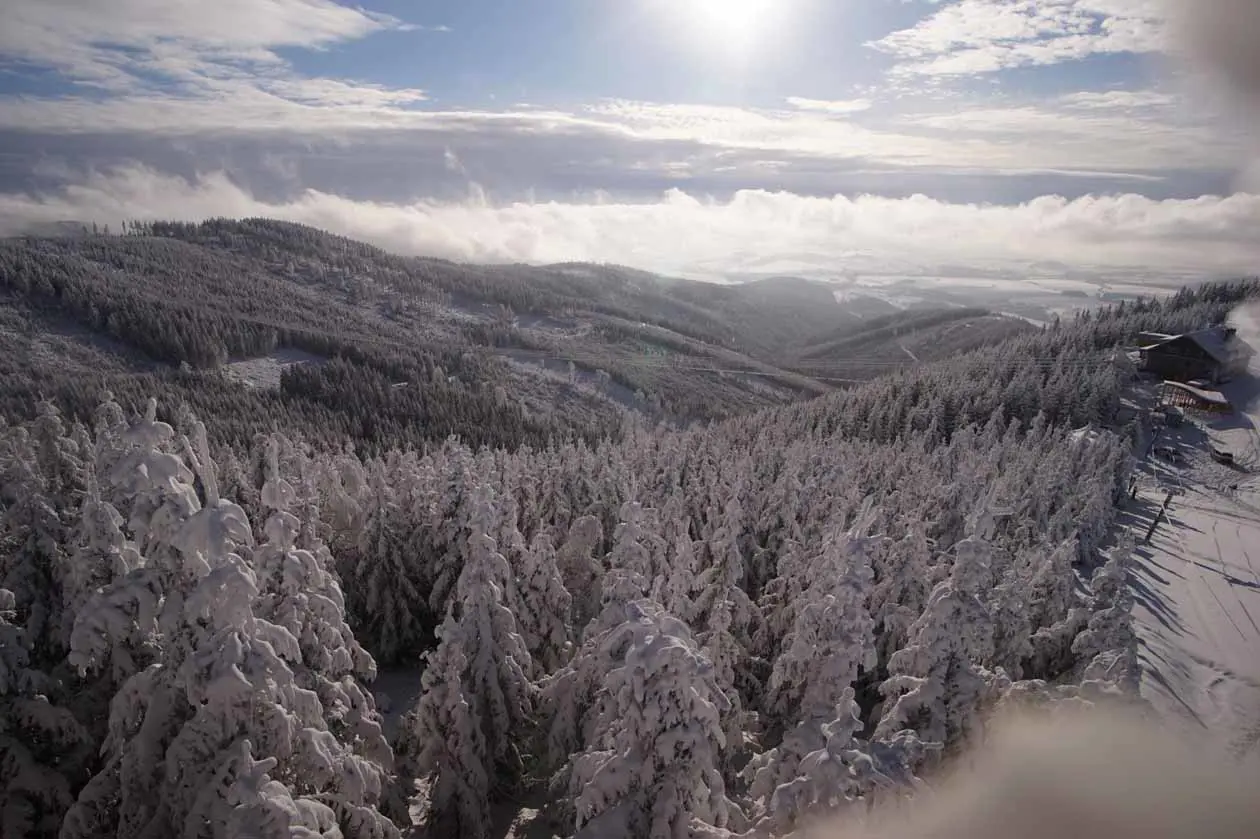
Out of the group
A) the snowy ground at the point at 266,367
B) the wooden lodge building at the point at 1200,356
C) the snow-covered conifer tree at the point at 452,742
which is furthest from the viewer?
the snowy ground at the point at 266,367

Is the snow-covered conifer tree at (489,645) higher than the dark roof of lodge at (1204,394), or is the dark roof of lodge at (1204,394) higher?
the dark roof of lodge at (1204,394)

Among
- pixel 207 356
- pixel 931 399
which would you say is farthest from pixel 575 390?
pixel 931 399

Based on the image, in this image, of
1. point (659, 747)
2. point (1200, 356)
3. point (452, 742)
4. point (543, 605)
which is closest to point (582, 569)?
point (543, 605)

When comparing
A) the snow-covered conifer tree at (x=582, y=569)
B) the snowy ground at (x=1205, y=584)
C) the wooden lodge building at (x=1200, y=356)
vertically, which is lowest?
the snow-covered conifer tree at (x=582, y=569)

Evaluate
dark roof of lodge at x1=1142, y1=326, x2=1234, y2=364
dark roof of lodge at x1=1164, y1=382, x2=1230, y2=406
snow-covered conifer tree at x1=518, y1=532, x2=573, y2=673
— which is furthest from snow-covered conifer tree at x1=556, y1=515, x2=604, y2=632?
dark roof of lodge at x1=1142, y1=326, x2=1234, y2=364

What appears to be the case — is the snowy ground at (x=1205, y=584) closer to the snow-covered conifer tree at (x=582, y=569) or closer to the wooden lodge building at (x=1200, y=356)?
the wooden lodge building at (x=1200, y=356)

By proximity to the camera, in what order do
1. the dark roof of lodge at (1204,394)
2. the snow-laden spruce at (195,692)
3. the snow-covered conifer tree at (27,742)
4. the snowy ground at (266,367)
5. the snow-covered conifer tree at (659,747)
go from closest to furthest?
the snow-laden spruce at (195,692) < the snow-covered conifer tree at (659,747) < the snow-covered conifer tree at (27,742) < the dark roof of lodge at (1204,394) < the snowy ground at (266,367)

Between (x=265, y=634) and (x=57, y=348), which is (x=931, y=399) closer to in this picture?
(x=265, y=634)

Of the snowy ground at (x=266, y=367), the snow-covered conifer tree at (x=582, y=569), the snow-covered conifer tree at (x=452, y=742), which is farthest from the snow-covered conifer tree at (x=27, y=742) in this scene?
the snowy ground at (x=266, y=367)

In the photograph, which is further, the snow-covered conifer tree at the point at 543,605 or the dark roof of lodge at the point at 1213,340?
the dark roof of lodge at the point at 1213,340
